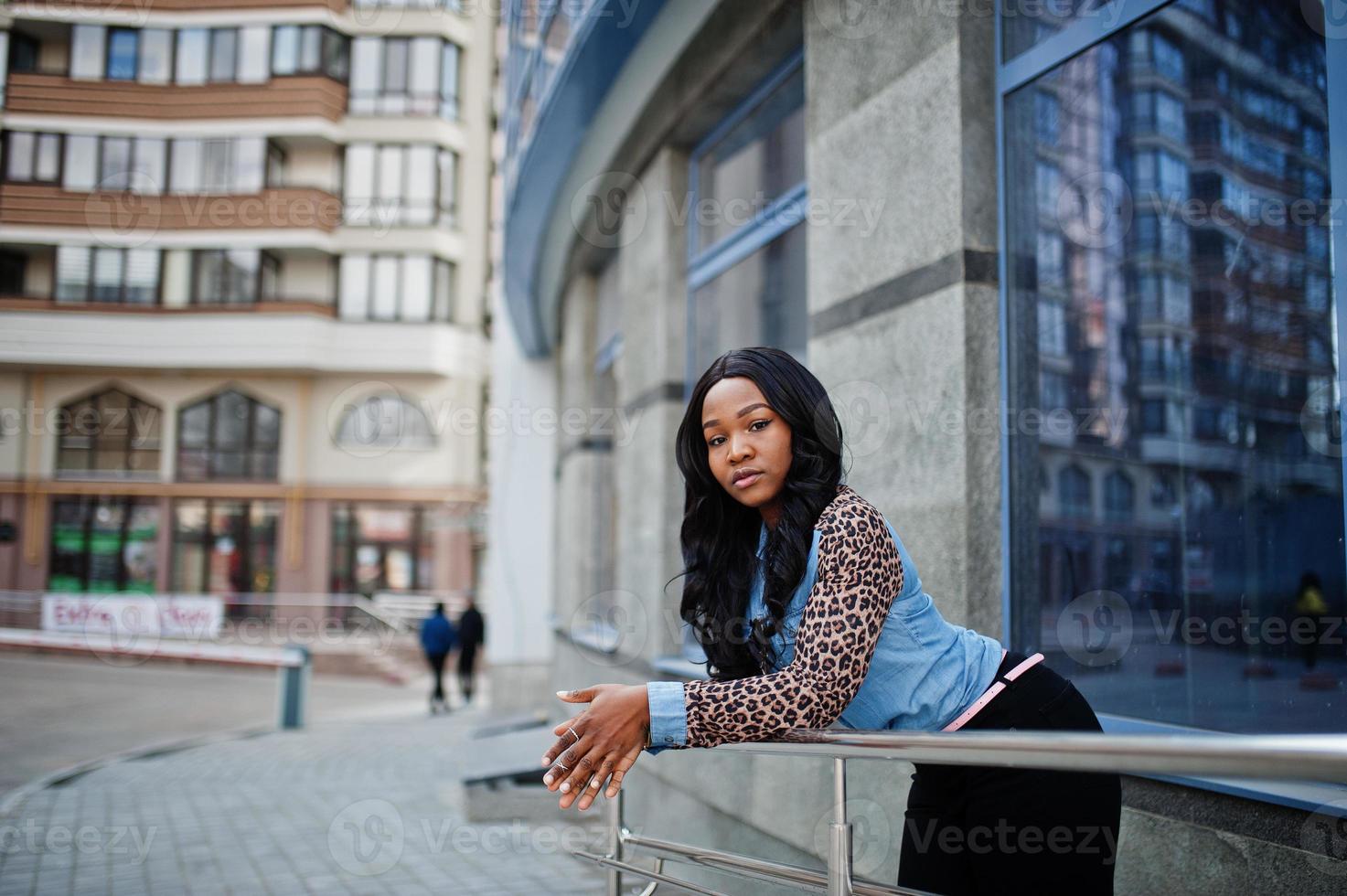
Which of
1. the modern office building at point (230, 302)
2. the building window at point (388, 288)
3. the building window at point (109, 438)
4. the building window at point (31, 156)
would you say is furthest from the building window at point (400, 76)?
the building window at point (109, 438)

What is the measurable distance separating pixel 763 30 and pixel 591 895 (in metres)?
4.51

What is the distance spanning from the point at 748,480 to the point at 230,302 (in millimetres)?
30389

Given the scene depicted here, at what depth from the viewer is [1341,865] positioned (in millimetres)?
2445

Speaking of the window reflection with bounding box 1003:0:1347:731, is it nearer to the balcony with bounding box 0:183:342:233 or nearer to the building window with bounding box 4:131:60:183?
the balcony with bounding box 0:183:342:233

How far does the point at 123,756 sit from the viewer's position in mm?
10750

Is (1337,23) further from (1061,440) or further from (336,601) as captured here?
(336,601)

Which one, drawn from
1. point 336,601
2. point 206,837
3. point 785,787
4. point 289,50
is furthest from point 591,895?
point 289,50

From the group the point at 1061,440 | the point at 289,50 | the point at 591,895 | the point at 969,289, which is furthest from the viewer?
the point at 289,50

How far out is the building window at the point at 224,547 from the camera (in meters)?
29.8

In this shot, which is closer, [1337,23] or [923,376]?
[1337,23]

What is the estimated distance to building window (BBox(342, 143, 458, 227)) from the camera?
30.1 meters

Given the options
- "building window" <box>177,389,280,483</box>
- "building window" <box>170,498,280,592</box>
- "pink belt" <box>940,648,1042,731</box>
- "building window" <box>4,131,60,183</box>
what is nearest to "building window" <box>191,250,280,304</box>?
"building window" <box>177,389,280,483</box>

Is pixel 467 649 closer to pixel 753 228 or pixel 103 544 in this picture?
pixel 753 228

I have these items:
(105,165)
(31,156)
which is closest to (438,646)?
(105,165)
